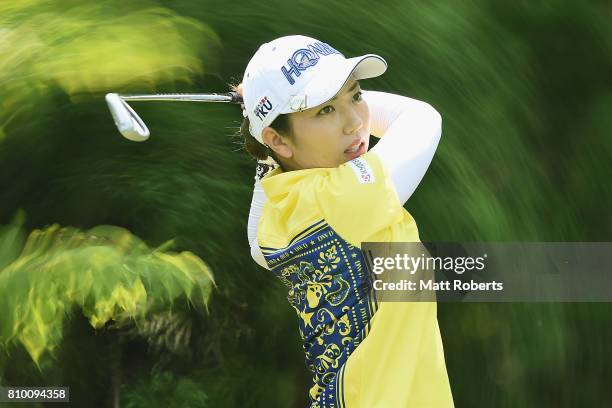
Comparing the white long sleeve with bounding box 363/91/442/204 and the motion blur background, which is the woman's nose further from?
the motion blur background

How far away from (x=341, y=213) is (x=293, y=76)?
8.7 inches

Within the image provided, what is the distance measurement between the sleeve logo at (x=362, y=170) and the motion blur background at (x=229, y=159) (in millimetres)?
749

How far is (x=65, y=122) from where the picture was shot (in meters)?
2.36

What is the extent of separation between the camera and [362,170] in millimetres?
1597

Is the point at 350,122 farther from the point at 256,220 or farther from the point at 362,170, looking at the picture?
the point at 256,220

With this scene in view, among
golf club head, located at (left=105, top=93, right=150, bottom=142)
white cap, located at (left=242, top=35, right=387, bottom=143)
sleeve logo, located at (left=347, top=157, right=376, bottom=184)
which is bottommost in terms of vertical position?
golf club head, located at (left=105, top=93, right=150, bottom=142)

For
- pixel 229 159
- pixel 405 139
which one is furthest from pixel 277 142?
pixel 229 159

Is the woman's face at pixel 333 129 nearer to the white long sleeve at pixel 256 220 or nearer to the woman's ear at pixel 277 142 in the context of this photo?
the woman's ear at pixel 277 142

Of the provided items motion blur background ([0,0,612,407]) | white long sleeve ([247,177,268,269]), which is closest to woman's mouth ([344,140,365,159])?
white long sleeve ([247,177,268,269])

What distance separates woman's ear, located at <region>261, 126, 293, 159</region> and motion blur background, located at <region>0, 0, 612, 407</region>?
0.63 m

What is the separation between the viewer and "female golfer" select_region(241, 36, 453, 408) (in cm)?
161

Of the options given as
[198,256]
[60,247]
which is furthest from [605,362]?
[60,247]

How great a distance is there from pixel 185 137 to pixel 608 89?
0.88 m

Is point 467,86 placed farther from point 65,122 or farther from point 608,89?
point 65,122
